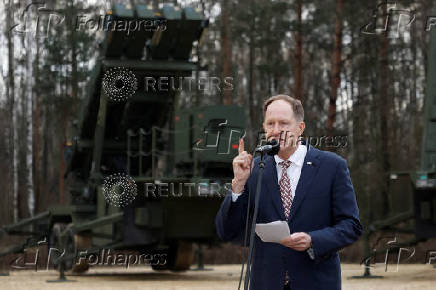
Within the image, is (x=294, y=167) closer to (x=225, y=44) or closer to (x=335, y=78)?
(x=335, y=78)

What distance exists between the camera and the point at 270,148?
12.5 feet

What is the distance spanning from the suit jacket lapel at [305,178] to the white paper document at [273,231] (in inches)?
7.5

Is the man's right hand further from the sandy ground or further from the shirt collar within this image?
the sandy ground

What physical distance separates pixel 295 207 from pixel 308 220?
3.1 inches

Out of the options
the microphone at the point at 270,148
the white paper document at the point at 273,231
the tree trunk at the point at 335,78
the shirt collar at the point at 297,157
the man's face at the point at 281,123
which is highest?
the tree trunk at the point at 335,78

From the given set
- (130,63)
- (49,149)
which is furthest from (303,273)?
(49,149)

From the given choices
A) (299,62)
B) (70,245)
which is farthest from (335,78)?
(70,245)

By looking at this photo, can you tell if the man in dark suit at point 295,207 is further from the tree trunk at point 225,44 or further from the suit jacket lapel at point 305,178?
the tree trunk at point 225,44

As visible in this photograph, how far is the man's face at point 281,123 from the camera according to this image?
156 inches

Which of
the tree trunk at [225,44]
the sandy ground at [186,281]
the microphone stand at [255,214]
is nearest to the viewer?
the microphone stand at [255,214]

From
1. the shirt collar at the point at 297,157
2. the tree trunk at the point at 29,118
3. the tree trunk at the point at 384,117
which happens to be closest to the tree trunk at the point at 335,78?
the tree trunk at the point at 384,117

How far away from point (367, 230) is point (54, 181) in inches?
760

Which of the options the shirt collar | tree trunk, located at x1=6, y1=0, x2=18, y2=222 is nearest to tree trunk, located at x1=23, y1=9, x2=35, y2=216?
tree trunk, located at x1=6, y1=0, x2=18, y2=222

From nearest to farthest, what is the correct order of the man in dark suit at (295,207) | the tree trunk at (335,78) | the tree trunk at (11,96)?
the man in dark suit at (295,207) → the tree trunk at (335,78) → the tree trunk at (11,96)
